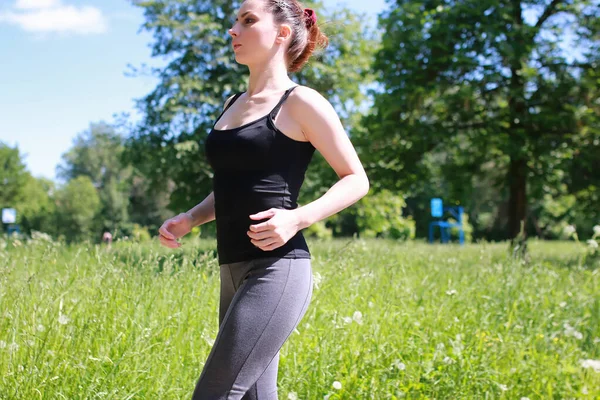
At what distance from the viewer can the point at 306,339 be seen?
157 inches

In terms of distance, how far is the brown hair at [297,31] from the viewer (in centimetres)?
214

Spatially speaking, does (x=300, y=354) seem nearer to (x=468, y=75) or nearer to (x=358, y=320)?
(x=358, y=320)

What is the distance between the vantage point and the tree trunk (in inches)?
535

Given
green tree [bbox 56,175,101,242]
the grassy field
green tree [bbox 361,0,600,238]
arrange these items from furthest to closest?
green tree [bbox 56,175,101,242] → green tree [bbox 361,0,600,238] → the grassy field

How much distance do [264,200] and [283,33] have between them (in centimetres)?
61

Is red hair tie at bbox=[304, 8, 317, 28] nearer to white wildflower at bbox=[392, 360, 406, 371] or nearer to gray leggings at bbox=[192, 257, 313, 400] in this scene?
gray leggings at bbox=[192, 257, 313, 400]

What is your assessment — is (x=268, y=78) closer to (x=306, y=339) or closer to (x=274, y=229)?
(x=274, y=229)

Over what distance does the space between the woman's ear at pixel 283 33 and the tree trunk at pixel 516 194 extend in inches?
485

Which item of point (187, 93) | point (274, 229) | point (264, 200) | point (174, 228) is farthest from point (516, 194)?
point (274, 229)

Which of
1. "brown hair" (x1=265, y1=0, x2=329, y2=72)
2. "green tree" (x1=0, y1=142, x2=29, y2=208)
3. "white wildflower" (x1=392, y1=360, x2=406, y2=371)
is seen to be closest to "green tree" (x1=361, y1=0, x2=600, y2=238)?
"white wildflower" (x1=392, y1=360, x2=406, y2=371)

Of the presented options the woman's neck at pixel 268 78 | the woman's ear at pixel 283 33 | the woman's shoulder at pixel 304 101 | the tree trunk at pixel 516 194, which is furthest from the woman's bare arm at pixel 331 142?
the tree trunk at pixel 516 194

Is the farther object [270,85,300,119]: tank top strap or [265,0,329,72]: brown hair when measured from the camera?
[265,0,329,72]: brown hair

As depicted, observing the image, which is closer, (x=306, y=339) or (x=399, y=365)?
(x=399, y=365)

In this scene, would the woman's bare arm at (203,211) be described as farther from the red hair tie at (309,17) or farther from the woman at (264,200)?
the red hair tie at (309,17)
